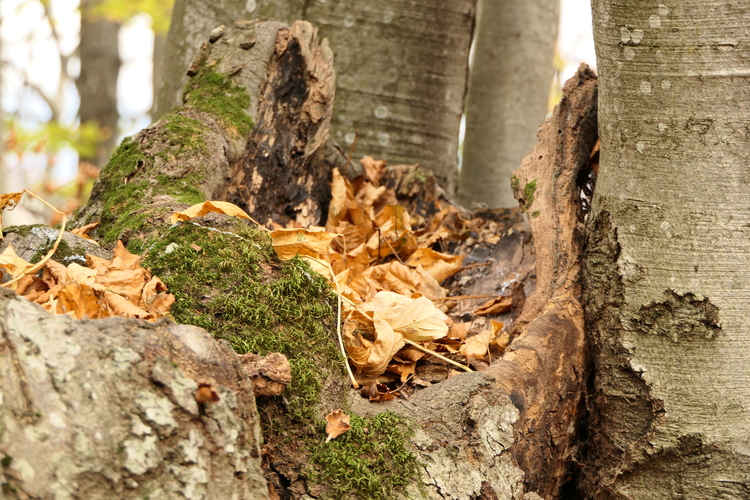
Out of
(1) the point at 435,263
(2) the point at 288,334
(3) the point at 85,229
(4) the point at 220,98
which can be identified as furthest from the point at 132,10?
(2) the point at 288,334

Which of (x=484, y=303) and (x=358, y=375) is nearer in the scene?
(x=358, y=375)

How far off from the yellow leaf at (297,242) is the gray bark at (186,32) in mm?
2444

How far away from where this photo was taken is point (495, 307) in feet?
7.76

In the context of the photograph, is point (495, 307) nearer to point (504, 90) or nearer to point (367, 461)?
point (367, 461)

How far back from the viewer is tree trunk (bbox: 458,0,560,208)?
5.51m

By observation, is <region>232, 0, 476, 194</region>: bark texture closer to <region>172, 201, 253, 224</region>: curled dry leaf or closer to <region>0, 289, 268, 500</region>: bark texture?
<region>172, 201, 253, 224</region>: curled dry leaf

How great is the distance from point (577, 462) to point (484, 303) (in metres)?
0.71

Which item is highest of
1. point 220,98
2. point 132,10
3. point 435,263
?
point 132,10

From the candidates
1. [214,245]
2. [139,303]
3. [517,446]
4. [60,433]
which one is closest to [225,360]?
[60,433]

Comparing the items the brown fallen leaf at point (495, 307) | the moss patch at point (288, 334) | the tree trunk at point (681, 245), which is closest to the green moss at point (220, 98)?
the moss patch at point (288, 334)

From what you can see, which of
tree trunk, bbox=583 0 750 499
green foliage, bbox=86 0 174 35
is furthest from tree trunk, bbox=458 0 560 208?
green foliage, bbox=86 0 174 35

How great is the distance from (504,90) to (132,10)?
8265 millimetres

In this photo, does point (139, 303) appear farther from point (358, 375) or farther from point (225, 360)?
point (358, 375)

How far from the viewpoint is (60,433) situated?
3.30ft
